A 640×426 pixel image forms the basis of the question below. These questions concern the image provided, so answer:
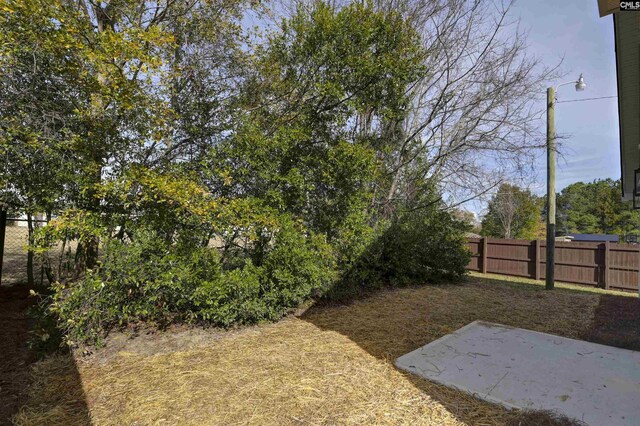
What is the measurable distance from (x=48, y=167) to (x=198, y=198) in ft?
5.50

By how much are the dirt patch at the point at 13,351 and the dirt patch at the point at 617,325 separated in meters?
6.00

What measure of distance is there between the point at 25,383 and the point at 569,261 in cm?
1312

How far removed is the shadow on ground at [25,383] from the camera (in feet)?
8.65

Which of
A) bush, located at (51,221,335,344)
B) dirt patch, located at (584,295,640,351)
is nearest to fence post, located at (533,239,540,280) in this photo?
dirt patch, located at (584,295,640,351)

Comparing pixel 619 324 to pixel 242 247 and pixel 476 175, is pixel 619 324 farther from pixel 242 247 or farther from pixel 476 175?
pixel 242 247

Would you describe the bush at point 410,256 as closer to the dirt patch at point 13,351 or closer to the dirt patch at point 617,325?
the dirt patch at point 617,325

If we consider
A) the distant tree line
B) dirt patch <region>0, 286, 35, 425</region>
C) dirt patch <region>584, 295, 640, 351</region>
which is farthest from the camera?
the distant tree line

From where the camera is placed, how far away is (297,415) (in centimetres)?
251

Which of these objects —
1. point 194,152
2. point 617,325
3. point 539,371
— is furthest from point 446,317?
point 194,152

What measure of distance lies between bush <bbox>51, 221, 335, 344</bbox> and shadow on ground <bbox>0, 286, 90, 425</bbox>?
0.39 meters

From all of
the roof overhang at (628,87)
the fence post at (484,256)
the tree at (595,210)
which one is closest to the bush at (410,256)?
the roof overhang at (628,87)

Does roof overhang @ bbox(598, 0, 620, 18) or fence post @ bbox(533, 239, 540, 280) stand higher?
roof overhang @ bbox(598, 0, 620, 18)

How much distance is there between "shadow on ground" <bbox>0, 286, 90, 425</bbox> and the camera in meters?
2.64

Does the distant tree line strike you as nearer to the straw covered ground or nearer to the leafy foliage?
the leafy foliage
